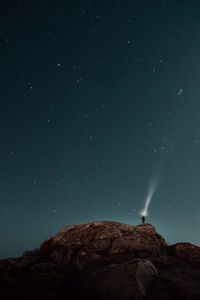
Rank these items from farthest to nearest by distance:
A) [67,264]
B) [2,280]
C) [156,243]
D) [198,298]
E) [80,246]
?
[156,243], [80,246], [67,264], [2,280], [198,298]

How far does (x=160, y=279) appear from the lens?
654cm

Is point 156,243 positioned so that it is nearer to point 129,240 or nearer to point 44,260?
point 129,240

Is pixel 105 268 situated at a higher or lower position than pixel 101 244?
lower

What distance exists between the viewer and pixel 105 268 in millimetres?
7371

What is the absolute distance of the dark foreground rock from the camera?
6.01m

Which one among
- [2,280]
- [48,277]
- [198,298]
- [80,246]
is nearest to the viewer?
[198,298]

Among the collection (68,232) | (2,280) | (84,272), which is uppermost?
(68,232)

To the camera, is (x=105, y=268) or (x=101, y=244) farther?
(x=101, y=244)

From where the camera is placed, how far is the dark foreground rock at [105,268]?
19.7ft

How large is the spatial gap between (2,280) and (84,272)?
3.47 metres

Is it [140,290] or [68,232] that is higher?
[68,232]

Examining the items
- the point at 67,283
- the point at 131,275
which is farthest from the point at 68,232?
the point at 131,275

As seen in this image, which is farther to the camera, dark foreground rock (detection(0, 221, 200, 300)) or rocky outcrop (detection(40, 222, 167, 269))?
rocky outcrop (detection(40, 222, 167, 269))

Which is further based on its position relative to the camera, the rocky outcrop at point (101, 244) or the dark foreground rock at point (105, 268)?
the rocky outcrop at point (101, 244)
